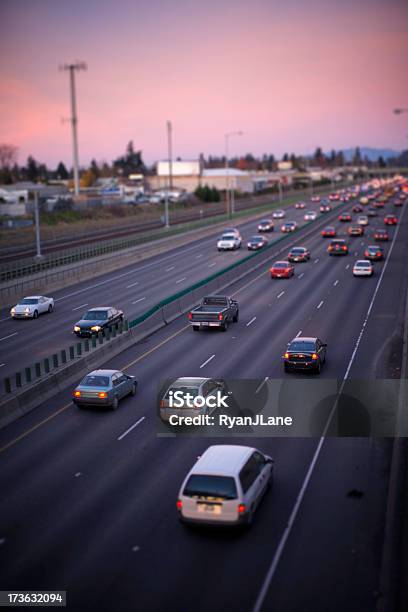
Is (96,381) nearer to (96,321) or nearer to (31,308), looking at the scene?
(96,321)

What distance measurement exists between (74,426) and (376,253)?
138ft

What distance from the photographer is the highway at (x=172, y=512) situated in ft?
39.5

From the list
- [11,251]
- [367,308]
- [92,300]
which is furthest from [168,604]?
[11,251]

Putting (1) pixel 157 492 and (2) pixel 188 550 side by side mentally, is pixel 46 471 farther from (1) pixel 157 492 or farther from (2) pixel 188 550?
(2) pixel 188 550

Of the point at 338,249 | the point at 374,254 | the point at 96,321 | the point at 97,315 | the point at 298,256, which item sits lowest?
the point at 96,321

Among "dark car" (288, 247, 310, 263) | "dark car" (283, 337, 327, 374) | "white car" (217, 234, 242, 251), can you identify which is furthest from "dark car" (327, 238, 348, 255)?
"dark car" (283, 337, 327, 374)

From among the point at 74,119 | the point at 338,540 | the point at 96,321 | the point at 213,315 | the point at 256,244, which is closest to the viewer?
the point at 338,540

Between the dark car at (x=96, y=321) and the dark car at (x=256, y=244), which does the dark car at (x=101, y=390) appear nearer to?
the dark car at (x=96, y=321)

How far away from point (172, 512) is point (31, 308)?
2743 cm

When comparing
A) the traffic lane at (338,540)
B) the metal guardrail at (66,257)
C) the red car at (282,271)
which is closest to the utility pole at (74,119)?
the metal guardrail at (66,257)

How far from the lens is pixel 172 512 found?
15.1m

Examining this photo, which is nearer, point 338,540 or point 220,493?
point 338,540

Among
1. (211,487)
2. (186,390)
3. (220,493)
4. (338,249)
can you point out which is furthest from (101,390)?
(338,249)

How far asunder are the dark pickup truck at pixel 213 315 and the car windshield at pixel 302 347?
8303 mm
